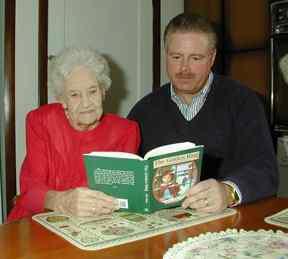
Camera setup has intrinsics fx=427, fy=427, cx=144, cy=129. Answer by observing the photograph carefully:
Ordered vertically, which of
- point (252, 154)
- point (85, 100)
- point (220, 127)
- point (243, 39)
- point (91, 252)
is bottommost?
point (91, 252)

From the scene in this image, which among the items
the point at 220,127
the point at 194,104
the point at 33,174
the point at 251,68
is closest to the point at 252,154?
the point at 220,127

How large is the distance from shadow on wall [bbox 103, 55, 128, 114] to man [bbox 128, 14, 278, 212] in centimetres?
64

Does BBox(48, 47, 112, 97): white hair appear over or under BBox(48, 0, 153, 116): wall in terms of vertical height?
under

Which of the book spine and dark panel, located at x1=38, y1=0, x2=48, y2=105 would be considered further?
dark panel, located at x1=38, y1=0, x2=48, y2=105

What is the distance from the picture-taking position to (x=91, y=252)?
1.02 meters

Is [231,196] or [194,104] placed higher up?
[194,104]

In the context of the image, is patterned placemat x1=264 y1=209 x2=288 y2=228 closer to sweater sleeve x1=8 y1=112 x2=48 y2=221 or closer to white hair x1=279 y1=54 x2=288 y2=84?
sweater sleeve x1=8 y1=112 x2=48 y2=221

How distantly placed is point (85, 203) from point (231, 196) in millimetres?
486

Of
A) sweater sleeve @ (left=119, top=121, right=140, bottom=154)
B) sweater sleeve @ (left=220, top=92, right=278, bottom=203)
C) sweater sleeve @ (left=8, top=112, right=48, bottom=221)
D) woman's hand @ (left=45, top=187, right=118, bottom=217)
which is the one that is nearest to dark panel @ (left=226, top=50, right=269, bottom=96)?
sweater sleeve @ (left=220, top=92, right=278, bottom=203)

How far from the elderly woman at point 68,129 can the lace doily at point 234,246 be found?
2.27 feet

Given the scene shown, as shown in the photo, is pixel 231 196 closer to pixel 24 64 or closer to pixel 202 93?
pixel 202 93

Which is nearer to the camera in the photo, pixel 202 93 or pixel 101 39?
pixel 202 93

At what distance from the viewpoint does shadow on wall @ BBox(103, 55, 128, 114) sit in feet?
8.71

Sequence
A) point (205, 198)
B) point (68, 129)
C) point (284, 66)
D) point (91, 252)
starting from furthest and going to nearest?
point (284, 66), point (68, 129), point (205, 198), point (91, 252)
